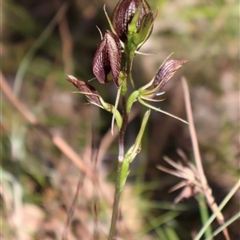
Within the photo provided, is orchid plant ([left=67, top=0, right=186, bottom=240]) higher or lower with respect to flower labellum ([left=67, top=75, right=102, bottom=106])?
higher

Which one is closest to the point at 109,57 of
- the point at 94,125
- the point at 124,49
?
the point at 124,49

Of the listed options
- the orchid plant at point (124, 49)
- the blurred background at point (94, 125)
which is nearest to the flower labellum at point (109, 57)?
the orchid plant at point (124, 49)

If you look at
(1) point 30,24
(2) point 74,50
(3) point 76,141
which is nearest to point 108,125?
(3) point 76,141

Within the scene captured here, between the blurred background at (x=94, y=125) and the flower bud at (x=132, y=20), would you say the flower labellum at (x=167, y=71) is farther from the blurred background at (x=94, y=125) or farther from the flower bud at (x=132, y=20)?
the blurred background at (x=94, y=125)

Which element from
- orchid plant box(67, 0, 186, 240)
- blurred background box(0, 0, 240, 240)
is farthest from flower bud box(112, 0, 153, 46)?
blurred background box(0, 0, 240, 240)

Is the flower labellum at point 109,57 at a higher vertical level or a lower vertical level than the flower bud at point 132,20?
lower

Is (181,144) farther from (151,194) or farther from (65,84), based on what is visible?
(65,84)

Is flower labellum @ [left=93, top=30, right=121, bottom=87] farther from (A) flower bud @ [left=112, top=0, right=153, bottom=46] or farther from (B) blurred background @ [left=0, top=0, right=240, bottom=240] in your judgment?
(B) blurred background @ [left=0, top=0, right=240, bottom=240]

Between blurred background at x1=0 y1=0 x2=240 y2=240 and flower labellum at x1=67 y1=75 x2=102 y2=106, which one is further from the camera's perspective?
blurred background at x1=0 y1=0 x2=240 y2=240
